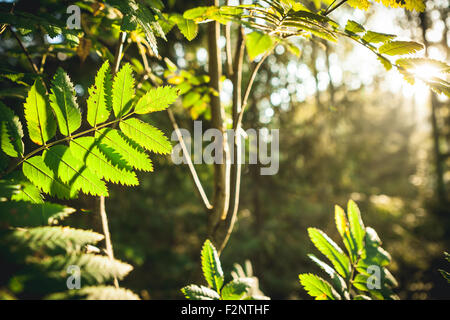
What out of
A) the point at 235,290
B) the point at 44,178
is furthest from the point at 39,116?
the point at 235,290

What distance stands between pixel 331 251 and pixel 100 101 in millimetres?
998

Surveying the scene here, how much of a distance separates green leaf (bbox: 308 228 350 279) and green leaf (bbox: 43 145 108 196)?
0.77 m

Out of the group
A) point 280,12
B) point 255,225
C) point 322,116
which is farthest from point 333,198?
point 280,12

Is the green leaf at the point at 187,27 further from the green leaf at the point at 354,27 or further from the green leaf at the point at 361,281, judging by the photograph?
the green leaf at the point at 361,281

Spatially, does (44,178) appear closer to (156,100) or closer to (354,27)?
(156,100)

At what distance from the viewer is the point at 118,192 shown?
3135mm

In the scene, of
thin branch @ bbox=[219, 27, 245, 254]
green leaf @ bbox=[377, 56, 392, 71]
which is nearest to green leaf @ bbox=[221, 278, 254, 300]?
thin branch @ bbox=[219, 27, 245, 254]

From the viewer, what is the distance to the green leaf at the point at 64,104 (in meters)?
0.63

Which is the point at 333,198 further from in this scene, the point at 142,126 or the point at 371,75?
the point at 142,126

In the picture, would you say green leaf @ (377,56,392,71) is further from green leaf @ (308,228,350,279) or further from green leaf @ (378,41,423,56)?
green leaf @ (308,228,350,279)

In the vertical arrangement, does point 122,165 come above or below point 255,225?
above

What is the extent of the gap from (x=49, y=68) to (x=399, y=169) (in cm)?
1944

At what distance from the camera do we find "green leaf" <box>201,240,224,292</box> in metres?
0.77

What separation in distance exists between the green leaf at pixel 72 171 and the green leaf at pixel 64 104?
60 mm
